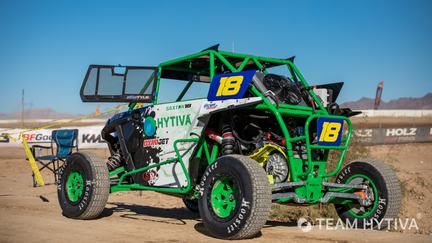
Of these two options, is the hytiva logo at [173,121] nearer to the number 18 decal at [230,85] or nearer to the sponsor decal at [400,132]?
the number 18 decal at [230,85]

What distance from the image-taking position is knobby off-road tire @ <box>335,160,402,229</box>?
6613 millimetres

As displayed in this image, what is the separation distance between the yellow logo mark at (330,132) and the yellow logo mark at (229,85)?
1.21m

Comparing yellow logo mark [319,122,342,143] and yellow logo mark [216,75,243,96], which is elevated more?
yellow logo mark [216,75,243,96]

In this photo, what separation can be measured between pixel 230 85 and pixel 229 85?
20 millimetres

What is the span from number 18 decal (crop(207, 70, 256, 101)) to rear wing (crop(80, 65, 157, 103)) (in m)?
1.82

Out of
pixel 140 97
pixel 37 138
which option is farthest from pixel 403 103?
pixel 140 97

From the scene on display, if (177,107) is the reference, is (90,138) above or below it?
below

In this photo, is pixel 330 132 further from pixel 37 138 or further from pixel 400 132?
pixel 400 132

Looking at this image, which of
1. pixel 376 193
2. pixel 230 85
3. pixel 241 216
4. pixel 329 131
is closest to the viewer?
pixel 241 216

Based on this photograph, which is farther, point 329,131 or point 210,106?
point 210,106

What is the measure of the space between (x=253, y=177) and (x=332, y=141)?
1.48 metres

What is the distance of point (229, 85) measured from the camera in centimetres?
636

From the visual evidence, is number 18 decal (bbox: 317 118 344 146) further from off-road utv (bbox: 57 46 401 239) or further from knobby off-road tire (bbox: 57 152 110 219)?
knobby off-road tire (bbox: 57 152 110 219)

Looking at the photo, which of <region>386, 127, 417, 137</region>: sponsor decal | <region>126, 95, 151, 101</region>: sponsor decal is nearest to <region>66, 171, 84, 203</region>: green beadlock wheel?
<region>126, 95, 151, 101</region>: sponsor decal
